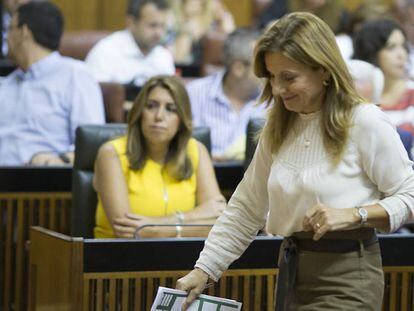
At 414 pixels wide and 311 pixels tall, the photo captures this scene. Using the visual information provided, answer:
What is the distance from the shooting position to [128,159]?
428cm

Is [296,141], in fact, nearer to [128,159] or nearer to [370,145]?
[370,145]

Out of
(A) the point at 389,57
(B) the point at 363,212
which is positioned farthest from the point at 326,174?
(A) the point at 389,57

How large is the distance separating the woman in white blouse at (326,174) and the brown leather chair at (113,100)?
9.63ft

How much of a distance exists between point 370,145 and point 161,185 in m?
1.89

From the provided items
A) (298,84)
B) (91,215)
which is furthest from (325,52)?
(91,215)

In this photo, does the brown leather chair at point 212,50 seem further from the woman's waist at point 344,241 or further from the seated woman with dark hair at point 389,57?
the woman's waist at point 344,241

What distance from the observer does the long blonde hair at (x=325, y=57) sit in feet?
8.23

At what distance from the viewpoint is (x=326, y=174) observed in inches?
99.0

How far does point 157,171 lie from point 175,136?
178 mm

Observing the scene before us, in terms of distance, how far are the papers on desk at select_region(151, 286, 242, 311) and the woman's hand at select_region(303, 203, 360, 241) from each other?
0.36 metres

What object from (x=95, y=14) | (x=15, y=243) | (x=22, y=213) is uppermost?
(x=95, y=14)

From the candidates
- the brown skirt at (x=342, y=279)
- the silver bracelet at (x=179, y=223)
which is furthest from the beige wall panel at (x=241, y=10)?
the brown skirt at (x=342, y=279)

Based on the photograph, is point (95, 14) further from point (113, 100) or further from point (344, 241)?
point (344, 241)

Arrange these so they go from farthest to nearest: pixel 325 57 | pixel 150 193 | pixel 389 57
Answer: pixel 389 57
pixel 150 193
pixel 325 57
